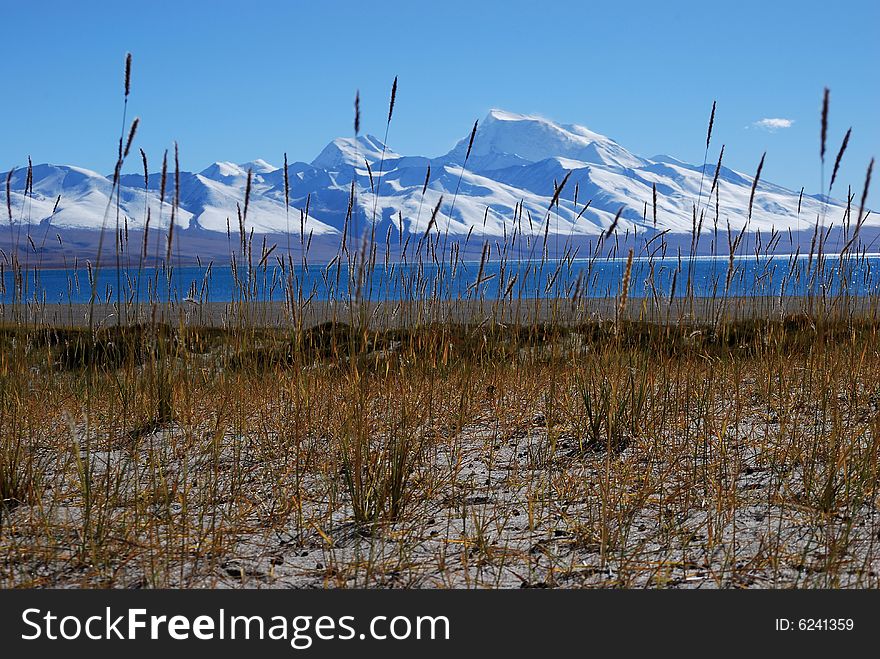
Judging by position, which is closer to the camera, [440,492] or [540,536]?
[540,536]

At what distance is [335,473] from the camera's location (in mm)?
2373

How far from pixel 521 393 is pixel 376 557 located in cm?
169

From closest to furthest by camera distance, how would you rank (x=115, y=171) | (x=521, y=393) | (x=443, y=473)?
(x=115, y=171) < (x=443, y=473) < (x=521, y=393)

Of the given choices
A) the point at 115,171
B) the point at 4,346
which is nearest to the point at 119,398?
the point at 4,346

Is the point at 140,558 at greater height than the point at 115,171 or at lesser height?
lesser

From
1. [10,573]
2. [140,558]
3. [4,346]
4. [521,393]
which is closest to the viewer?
[10,573]

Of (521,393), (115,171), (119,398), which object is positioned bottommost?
(119,398)

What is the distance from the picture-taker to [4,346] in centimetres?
306

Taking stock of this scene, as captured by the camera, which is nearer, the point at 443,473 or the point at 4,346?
the point at 443,473

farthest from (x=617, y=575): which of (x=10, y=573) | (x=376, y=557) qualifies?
(x=10, y=573)
